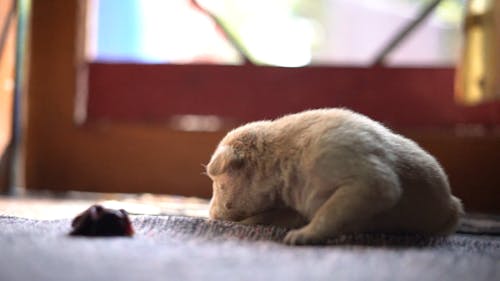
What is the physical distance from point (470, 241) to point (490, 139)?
0.95m

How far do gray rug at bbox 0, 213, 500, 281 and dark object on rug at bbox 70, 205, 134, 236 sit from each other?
0.03 meters

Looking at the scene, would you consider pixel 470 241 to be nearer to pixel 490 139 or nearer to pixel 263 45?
pixel 490 139

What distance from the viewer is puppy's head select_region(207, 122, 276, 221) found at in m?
1.32

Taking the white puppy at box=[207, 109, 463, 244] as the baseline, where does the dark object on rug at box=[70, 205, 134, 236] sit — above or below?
below

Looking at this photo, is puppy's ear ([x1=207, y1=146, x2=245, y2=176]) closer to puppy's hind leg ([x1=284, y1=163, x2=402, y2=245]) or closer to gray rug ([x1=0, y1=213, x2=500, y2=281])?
gray rug ([x1=0, y1=213, x2=500, y2=281])

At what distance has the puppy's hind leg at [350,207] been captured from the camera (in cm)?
110

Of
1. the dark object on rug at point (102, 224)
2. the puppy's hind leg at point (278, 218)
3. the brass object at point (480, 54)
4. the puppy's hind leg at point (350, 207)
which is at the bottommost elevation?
the puppy's hind leg at point (278, 218)

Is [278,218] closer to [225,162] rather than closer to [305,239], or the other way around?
[225,162]

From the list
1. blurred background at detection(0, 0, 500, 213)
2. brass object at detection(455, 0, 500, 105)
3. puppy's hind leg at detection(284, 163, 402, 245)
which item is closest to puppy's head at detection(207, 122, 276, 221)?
puppy's hind leg at detection(284, 163, 402, 245)

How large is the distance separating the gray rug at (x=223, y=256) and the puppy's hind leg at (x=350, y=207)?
1.3 inches

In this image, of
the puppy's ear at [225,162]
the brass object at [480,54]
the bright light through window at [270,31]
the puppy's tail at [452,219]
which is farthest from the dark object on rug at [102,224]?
the bright light through window at [270,31]

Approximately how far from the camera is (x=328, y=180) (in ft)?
3.82

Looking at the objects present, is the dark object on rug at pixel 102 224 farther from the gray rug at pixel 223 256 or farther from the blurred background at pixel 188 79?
the blurred background at pixel 188 79

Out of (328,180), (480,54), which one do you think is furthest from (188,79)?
(328,180)
